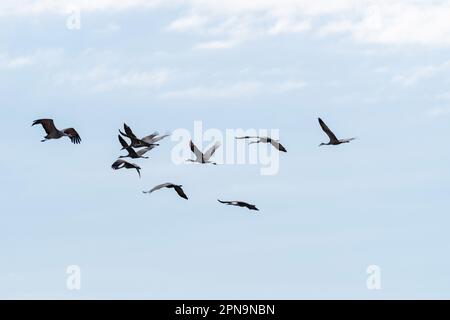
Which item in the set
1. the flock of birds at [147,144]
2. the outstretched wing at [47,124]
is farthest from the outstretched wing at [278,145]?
the outstretched wing at [47,124]

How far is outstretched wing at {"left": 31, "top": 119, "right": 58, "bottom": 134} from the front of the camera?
382ft

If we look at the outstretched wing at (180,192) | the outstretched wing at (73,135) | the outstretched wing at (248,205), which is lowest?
the outstretched wing at (248,205)

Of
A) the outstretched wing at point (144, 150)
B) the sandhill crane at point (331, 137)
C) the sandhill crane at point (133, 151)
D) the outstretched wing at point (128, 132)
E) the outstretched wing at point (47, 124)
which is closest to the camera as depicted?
the outstretched wing at point (128, 132)

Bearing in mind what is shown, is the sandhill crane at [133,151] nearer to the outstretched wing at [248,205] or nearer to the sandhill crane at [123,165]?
the sandhill crane at [123,165]

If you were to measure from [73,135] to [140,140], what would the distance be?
663 cm

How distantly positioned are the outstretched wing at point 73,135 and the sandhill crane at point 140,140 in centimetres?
570

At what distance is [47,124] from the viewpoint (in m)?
117

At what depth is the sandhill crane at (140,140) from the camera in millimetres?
115606

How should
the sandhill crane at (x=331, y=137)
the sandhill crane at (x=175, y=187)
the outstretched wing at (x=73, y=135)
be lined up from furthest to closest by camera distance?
the outstretched wing at (x=73, y=135) → the sandhill crane at (x=331, y=137) → the sandhill crane at (x=175, y=187)

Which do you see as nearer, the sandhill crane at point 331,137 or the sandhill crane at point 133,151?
the sandhill crane at point 133,151
